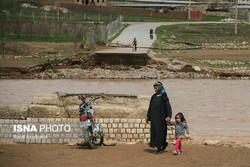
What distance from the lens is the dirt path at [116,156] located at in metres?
10.6

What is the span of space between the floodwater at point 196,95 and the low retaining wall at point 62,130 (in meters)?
2.44

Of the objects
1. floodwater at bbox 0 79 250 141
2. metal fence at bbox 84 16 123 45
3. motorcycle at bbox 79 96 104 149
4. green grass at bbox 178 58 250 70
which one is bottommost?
floodwater at bbox 0 79 250 141

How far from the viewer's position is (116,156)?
11352mm

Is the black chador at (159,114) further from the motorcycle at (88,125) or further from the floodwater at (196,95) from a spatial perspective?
the floodwater at (196,95)

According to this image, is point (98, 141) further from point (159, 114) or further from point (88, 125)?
point (159, 114)

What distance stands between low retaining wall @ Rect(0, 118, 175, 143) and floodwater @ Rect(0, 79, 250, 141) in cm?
244

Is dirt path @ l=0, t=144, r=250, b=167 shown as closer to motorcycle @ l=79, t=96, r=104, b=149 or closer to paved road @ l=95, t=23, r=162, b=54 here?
motorcycle @ l=79, t=96, r=104, b=149

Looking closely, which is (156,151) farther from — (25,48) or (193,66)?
(25,48)

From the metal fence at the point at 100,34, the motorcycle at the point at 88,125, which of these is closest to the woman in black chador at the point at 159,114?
the motorcycle at the point at 88,125

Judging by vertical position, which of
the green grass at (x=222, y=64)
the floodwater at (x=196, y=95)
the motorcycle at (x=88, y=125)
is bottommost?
the floodwater at (x=196, y=95)

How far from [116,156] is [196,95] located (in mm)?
13413

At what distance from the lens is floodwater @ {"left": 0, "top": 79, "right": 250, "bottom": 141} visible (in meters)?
17.2

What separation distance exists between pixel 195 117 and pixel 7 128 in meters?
7.63

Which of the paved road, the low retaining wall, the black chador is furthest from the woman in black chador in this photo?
the paved road
